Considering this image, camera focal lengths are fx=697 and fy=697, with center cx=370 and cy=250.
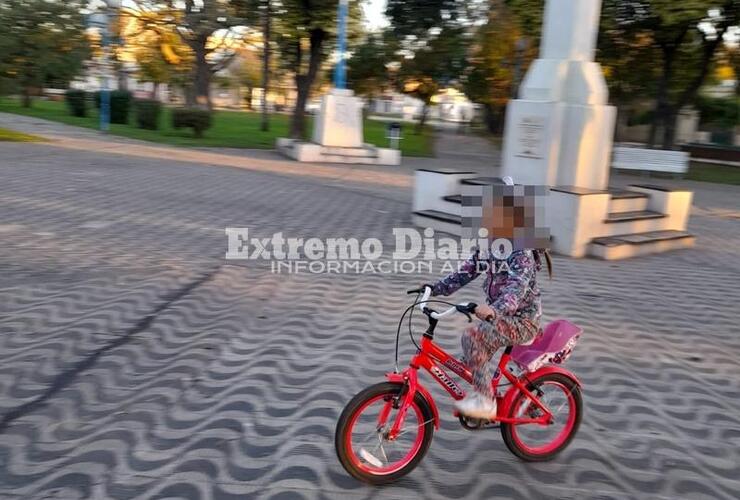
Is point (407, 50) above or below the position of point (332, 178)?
above

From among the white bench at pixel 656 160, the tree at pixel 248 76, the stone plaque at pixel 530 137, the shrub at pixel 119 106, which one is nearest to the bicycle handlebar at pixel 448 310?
the stone plaque at pixel 530 137

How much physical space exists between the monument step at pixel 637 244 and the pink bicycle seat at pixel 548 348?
584 centimetres

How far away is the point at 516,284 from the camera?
11.4 ft

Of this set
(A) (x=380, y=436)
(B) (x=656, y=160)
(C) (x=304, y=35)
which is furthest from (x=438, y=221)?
(C) (x=304, y=35)

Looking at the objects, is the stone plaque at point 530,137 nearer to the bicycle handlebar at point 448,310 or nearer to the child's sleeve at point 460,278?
the child's sleeve at point 460,278

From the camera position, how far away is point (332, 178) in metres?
17.1

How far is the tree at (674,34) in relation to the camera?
65.3 feet

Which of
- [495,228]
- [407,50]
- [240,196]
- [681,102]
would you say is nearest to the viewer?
[495,228]

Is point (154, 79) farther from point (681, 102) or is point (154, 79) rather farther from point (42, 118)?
point (681, 102)

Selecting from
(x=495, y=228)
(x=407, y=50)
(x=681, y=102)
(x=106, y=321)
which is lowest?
(x=106, y=321)

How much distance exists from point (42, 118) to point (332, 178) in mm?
20816

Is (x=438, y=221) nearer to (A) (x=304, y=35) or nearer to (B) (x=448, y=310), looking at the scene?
(B) (x=448, y=310)

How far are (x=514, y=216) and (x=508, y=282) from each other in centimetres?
33

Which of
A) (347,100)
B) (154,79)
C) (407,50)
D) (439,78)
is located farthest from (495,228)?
(154,79)
